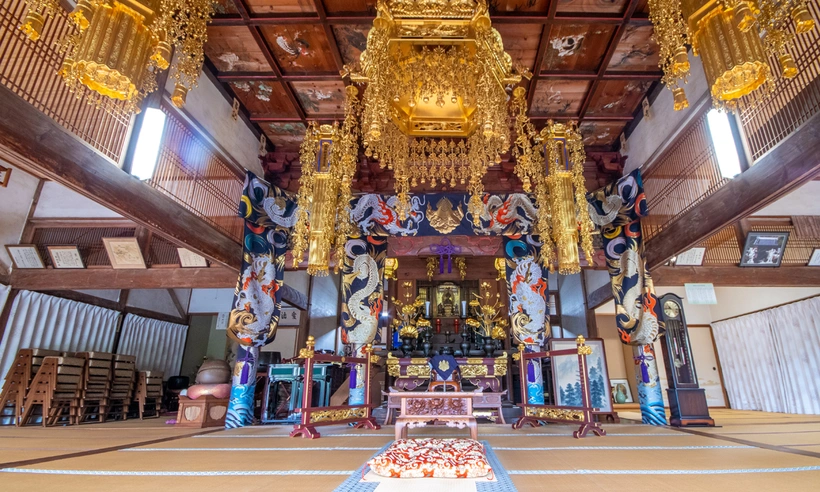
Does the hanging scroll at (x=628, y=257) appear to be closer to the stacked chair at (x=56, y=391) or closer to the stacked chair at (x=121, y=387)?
the stacked chair at (x=56, y=391)

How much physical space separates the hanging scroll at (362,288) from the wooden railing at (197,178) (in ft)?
5.79

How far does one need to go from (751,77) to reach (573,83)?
3415mm

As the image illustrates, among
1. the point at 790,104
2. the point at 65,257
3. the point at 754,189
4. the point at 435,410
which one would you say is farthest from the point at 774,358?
the point at 65,257

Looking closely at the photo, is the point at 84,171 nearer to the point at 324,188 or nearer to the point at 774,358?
the point at 324,188

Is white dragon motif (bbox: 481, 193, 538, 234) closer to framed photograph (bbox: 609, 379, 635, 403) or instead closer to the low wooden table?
the low wooden table

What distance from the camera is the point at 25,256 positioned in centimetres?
623

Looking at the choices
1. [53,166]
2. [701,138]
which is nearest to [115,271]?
[53,166]

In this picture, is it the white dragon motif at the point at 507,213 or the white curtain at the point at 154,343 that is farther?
the white curtain at the point at 154,343

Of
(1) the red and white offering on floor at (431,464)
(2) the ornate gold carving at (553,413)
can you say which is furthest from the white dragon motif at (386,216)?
(1) the red and white offering on floor at (431,464)

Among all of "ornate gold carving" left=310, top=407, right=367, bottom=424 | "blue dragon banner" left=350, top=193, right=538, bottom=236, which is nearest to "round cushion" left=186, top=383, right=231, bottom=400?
"ornate gold carving" left=310, top=407, right=367, bottom=424

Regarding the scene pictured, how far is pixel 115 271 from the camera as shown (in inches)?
251

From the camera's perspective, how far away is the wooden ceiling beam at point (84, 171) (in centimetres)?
273

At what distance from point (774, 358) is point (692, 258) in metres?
3.62

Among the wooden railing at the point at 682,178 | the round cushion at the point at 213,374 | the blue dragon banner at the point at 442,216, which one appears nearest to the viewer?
the wooden railing at the point at 682,178
